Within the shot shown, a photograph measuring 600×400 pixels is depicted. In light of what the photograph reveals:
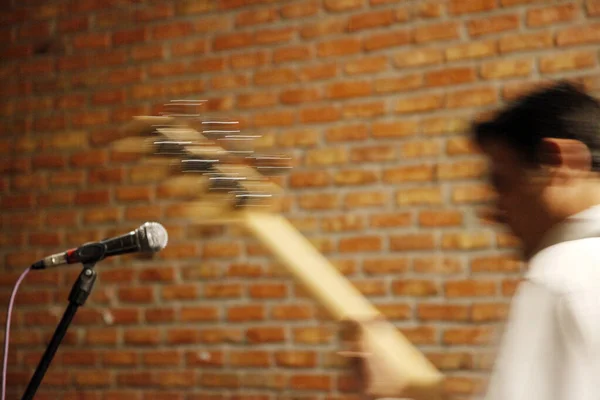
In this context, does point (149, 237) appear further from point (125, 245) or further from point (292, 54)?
point (292, 54)

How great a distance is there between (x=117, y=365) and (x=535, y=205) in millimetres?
1918

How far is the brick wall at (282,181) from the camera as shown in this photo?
7.29 ft

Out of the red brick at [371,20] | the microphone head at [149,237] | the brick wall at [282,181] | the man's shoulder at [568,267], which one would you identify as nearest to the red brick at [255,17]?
the brick wall at [282,181]

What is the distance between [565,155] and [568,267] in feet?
0.57

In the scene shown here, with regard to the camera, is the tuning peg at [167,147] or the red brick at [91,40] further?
the red brick at [91,40]

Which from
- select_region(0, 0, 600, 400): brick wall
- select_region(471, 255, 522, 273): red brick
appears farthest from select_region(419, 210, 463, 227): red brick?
select_region(471, 255, 522, 273): red brick

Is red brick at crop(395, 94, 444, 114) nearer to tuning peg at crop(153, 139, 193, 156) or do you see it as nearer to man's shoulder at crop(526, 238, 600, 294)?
tuning peg at crop(153, 139, 193, 156)

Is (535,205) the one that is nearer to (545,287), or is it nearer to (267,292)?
(545,287)

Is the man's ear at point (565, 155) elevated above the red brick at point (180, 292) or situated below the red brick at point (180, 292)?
above

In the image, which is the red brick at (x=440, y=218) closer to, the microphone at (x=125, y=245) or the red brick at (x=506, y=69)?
the red brick at (x=506, y=69)

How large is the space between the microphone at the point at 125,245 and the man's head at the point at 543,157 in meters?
0.78

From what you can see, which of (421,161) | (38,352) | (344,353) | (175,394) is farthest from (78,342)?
(344,353)

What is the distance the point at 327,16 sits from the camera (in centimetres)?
246

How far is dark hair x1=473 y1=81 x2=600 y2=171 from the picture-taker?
1.08 meters
